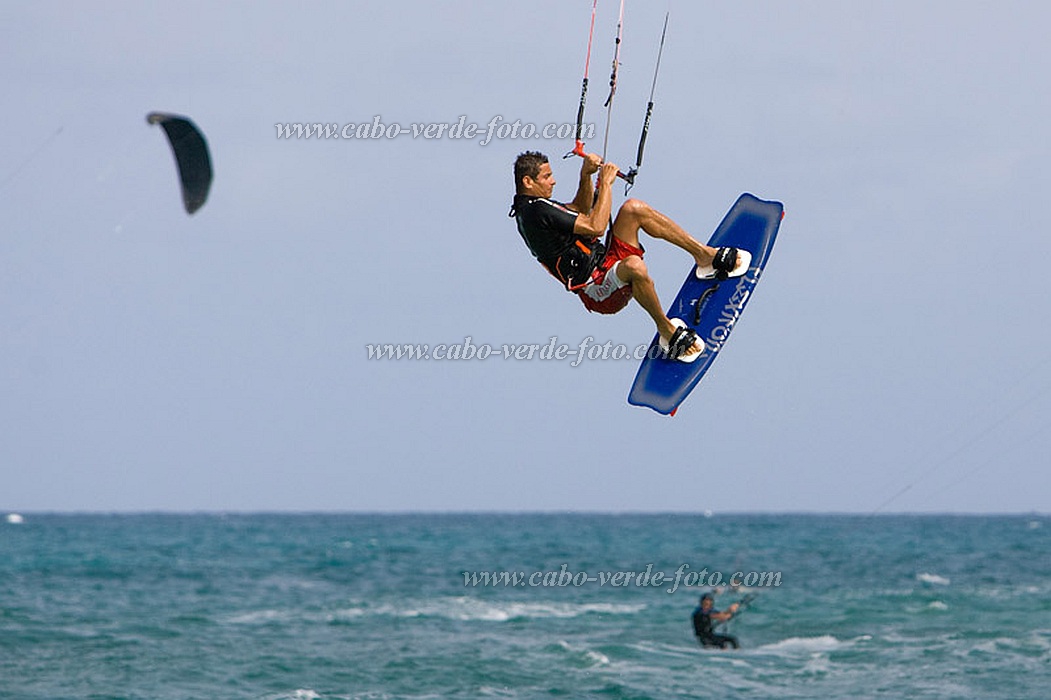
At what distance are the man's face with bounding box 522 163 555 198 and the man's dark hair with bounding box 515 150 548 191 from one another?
0.06 feet

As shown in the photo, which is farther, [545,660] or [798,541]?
[798,541]

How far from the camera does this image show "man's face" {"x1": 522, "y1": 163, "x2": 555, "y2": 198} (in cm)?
846

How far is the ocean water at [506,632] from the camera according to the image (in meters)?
18.3

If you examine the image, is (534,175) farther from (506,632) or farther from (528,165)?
(506,632)

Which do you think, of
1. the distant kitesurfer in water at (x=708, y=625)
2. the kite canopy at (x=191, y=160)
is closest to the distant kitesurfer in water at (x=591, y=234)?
the kite canopy at (x=191, y=160)

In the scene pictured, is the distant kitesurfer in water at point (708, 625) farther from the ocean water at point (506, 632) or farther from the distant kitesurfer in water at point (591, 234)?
the distant kitesurfer in water at point (591, 234)

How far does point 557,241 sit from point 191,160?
2.24 m

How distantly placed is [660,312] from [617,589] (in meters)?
24.1

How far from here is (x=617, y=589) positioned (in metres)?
32.6

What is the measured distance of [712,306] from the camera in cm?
998

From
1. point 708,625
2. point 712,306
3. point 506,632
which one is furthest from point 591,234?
point 506,632

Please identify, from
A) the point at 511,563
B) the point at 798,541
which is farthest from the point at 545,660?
the point at 798,541

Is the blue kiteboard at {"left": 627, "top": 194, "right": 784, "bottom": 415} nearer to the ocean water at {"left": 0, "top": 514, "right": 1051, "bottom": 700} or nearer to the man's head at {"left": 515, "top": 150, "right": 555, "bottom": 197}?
the man's head at {"left": 515, "top": 150, "right": 555, "bottom": 197}

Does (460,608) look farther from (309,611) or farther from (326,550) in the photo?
(326,550)
